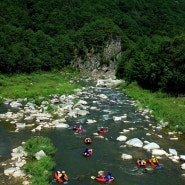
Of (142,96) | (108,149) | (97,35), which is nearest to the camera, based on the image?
(108,149)

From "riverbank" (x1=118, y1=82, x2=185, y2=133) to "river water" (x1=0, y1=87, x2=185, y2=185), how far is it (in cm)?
137

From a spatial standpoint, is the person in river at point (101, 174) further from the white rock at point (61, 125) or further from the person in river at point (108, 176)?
the white rock at point (61, 125)

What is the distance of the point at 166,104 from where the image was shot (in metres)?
40.6

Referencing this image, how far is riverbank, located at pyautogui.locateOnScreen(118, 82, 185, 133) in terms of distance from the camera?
108 feet

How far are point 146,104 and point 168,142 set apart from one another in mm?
15593

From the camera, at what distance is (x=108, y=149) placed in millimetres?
25766

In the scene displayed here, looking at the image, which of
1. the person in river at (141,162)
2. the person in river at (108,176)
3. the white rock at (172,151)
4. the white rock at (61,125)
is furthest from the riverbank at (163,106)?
the person in river at (108,176)

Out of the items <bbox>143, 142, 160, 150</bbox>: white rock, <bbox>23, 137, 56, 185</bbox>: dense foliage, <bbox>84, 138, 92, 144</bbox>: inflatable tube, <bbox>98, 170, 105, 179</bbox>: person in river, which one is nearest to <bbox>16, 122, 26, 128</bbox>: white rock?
<bbox>23, 137, 56, 185</bbox>: dense foliage

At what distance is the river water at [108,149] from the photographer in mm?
20672

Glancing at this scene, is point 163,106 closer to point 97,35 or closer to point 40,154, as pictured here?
point 40,154

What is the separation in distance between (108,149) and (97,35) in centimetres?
9180

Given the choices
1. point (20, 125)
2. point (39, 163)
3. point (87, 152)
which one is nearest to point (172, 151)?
point (87, 152)

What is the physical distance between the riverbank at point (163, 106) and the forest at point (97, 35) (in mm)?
2451

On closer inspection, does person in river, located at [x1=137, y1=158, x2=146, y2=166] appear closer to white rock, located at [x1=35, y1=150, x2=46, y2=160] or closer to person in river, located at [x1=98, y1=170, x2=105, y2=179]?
person in river, located at [x1=98, y1=170, x2=105, y2=179]
